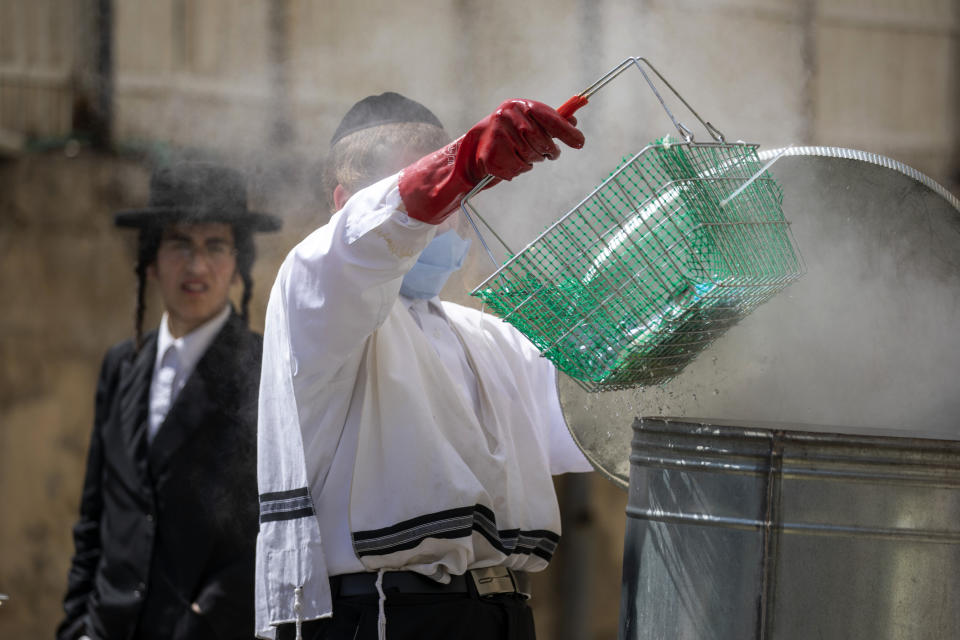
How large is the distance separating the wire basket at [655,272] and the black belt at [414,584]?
47 centimetres

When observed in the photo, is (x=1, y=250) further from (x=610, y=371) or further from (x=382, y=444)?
(x=610, y=371)

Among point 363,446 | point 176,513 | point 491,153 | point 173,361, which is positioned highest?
point 491,153

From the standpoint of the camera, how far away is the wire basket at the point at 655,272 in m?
2.12

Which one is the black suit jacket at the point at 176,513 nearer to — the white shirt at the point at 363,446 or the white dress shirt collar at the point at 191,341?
the white dress shirt collar at the point at 191,341

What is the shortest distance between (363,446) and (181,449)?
1.56 metres

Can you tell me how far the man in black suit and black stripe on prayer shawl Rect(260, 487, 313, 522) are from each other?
4.38 feet

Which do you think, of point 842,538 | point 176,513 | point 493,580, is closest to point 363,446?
point 493,580

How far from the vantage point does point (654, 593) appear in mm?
2213

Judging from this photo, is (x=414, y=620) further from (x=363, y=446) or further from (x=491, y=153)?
(x=491, y=153)

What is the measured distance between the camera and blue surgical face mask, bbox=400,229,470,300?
2.49 metres

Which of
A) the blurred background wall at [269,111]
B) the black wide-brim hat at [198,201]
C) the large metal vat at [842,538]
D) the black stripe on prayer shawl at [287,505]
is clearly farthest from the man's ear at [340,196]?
the blurred background wall at [269,111]

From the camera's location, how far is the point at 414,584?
235 centimetres

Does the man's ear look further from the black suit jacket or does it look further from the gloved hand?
the black suit jacket

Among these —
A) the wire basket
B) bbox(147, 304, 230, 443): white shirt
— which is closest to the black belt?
the wire basket
